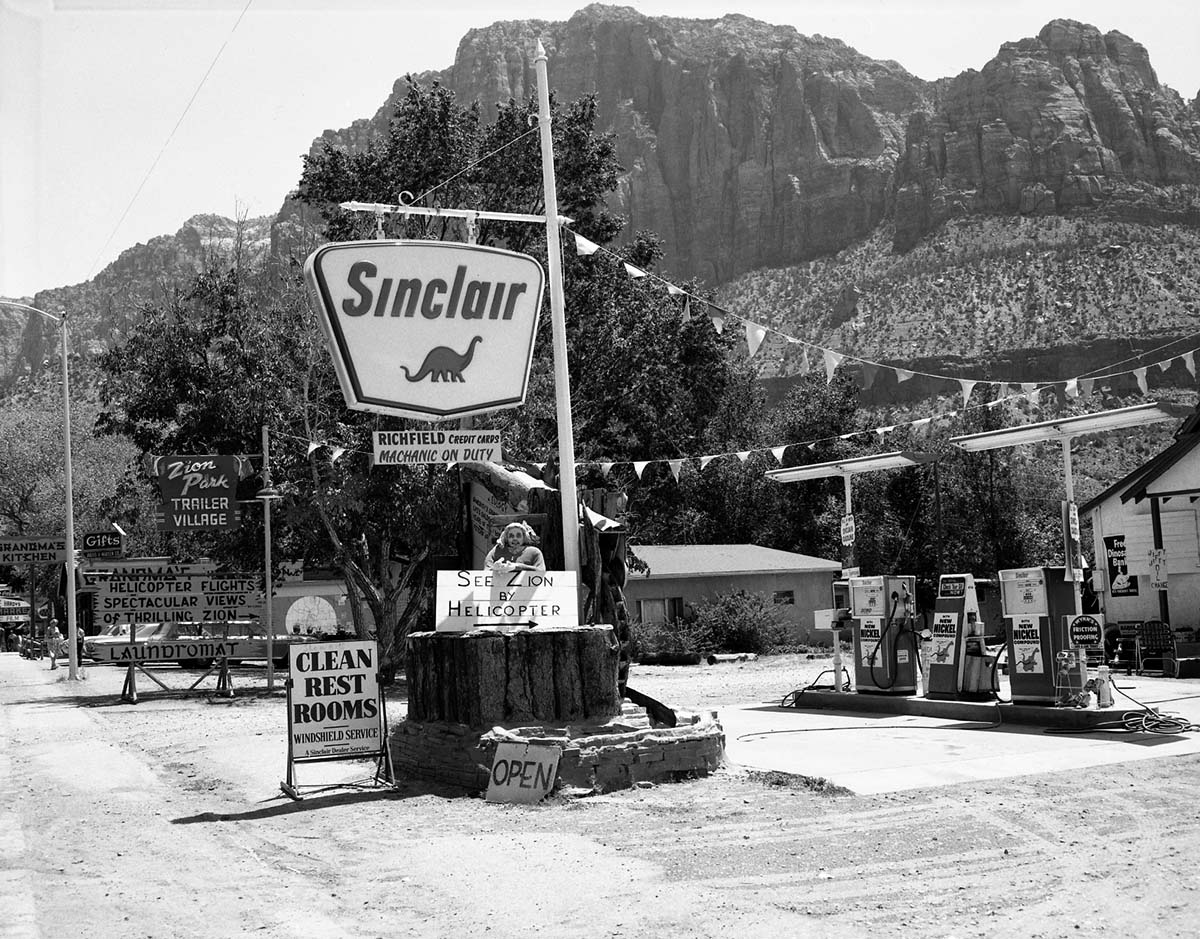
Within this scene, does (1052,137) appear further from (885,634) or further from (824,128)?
(885,634)

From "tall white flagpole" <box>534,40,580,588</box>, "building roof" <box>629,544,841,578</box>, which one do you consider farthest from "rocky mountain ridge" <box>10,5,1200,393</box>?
"tall white flagpole" <box>534,40,580,588</box>

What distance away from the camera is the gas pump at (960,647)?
15.9m

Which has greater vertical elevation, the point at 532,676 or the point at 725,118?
the point at 725,118

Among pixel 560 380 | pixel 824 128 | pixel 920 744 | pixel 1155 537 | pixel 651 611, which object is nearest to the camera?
pixel 560 380

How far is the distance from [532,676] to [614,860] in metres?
3.30

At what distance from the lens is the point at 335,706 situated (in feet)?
38.2

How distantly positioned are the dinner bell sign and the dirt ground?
3.87m

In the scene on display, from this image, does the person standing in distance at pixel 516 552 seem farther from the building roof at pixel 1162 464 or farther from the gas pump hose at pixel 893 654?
the building roof at pixel 1162 464

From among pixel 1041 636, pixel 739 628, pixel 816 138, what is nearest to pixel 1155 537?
pixel 1041 636

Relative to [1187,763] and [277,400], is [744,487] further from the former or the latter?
[1187,763]

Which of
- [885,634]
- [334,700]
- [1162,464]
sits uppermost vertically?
[1162,464]

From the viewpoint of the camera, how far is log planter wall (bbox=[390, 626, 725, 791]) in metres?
10.9

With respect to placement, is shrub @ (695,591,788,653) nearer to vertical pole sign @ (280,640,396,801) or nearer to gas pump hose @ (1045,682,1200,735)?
gas pump hose @ (1045,682,1200,735)

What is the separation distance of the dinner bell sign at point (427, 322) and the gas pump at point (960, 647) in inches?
260
